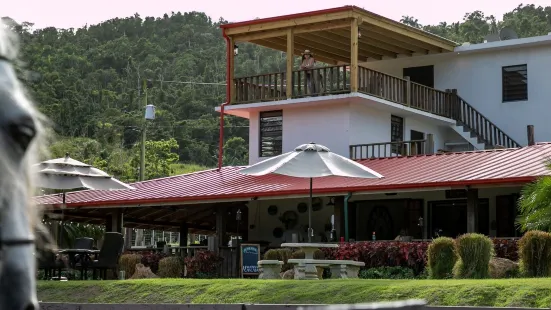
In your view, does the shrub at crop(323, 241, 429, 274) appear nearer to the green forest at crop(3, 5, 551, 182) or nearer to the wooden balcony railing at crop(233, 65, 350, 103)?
the wooden balcony railing at crop(233, 65, 350, 103)

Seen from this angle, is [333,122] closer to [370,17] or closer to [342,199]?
[370,17]

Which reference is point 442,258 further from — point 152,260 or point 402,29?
point 402,29

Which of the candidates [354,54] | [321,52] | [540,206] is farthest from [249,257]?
[321,52]

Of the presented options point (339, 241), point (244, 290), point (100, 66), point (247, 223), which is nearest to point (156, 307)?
point (244, 290)

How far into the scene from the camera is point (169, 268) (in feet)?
78.6

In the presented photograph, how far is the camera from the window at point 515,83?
32.3 m

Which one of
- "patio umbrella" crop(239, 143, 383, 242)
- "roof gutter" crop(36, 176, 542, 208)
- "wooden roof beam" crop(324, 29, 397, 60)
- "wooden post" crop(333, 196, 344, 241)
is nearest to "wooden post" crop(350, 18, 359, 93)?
"wooden roof beam" crop(324, 29, 397, 60)

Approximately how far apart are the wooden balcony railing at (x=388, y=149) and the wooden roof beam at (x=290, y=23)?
11.8 ft

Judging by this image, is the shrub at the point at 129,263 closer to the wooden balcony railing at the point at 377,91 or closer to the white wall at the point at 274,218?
the white wall at the point at 274,218

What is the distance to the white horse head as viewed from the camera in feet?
6.22

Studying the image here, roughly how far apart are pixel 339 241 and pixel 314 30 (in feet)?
26.6

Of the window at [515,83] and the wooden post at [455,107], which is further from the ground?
the window at [515,83]

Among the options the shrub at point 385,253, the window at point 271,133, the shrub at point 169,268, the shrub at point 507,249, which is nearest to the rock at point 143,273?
the shrub at point 169,268

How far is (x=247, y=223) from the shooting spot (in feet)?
97.9
